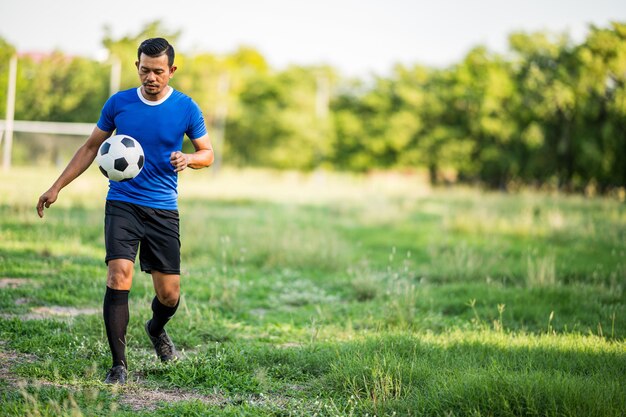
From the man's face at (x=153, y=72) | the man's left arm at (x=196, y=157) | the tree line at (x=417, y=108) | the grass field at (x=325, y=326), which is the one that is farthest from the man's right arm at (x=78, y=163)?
the tree line at (x=417, y=108)

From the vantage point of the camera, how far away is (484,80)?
119 feet

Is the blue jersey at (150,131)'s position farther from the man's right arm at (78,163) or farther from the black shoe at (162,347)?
the black shoe at (162,347)

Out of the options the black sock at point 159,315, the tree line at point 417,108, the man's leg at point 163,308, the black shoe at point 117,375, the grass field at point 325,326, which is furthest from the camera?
the tree line at point 417,108

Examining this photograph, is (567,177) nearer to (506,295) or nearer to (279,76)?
(279,76)

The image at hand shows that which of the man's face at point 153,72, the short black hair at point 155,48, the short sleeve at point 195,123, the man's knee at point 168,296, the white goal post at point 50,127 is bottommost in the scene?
the man's knee at point 168,296

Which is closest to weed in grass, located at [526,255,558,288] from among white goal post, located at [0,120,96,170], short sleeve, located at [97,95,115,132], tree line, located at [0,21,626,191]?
short sleeve, located at [97,95,115,132]

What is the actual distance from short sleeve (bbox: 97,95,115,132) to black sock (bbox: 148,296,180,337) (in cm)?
134

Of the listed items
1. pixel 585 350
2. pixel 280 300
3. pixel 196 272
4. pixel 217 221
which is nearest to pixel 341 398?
pixel 585 350

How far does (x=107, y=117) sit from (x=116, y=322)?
58.7 inches

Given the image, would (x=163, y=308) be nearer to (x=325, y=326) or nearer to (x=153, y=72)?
(x=153, y=72)

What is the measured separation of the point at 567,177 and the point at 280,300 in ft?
93.8

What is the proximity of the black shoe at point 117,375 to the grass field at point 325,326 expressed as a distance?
8 cm

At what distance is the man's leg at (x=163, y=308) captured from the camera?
176 inches

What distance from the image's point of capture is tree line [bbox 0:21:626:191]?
28906 mm
